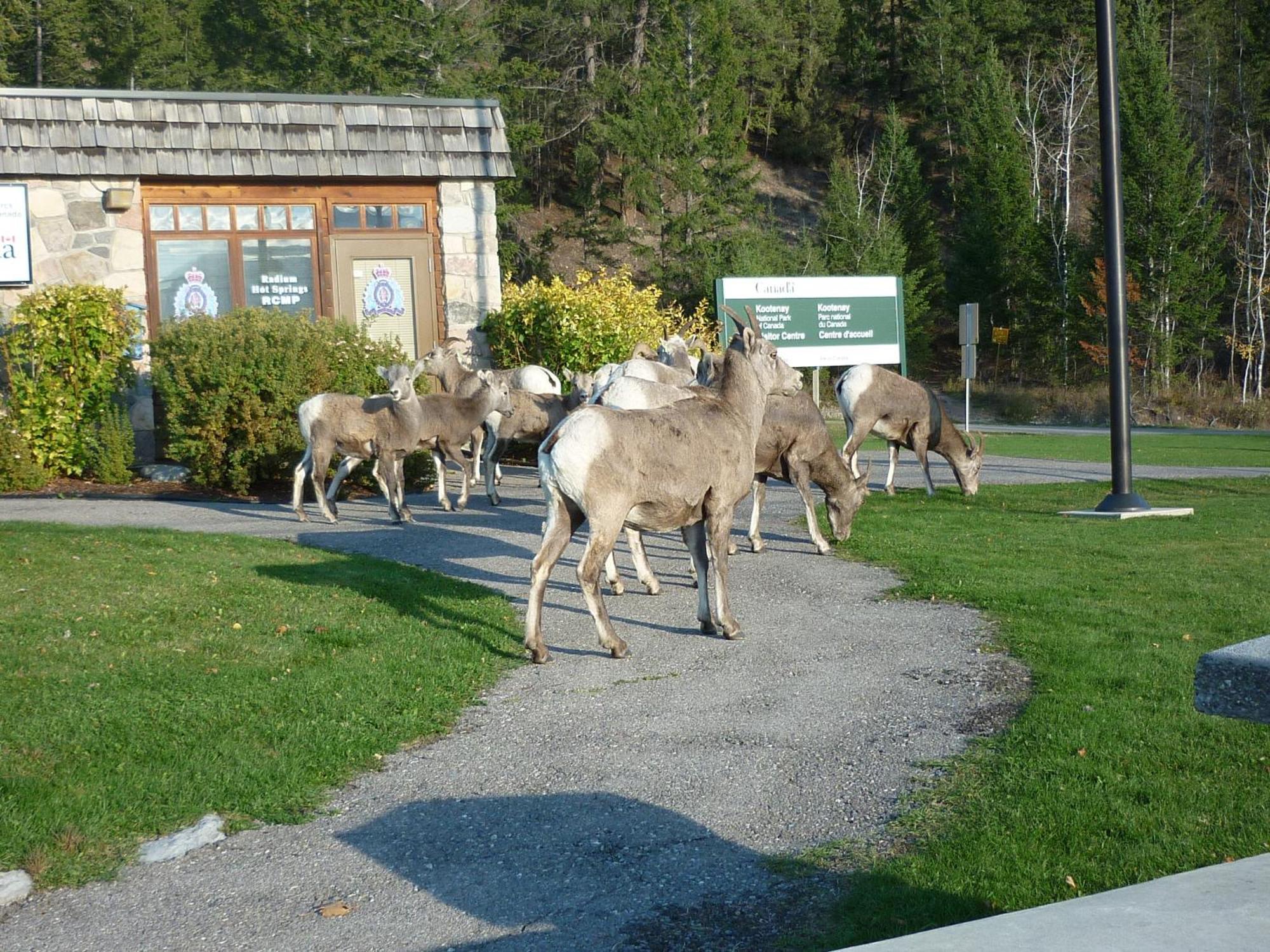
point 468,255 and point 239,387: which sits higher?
point 468,255

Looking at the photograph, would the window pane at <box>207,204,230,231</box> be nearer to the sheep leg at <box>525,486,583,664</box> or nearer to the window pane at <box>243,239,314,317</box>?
the window pane at <box>243,239,314,317</box>

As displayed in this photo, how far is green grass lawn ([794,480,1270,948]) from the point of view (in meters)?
4.87

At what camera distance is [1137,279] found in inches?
2195

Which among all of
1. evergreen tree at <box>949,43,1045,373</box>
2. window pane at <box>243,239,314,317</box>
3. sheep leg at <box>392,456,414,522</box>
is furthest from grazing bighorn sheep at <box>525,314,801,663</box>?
evergreen tree at <box>949,43,1045,373</box>

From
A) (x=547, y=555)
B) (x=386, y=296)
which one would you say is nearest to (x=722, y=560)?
(x=547, y=555)

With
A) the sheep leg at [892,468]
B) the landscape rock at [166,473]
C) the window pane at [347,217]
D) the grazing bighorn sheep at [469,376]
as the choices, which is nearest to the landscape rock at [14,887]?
the grazing bighorn sheep at [469,376]

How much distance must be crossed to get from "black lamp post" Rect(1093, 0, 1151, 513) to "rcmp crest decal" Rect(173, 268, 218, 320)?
13.7 meters

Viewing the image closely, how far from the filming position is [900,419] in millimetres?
17750

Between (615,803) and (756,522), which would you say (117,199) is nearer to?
(756,522)

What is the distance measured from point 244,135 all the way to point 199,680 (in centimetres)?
1510

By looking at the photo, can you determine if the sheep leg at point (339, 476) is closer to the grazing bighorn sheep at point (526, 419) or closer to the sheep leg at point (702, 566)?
the grazing bighorn sheep at point (526, 419)

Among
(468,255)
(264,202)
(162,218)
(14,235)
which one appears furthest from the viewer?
(468,255)

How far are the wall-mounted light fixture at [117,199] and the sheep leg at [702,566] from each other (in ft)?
46.6

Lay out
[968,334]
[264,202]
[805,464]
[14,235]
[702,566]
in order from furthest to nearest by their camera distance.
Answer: [968,334] → [264,202] → [14,235] → [805,464] → [702,566]
